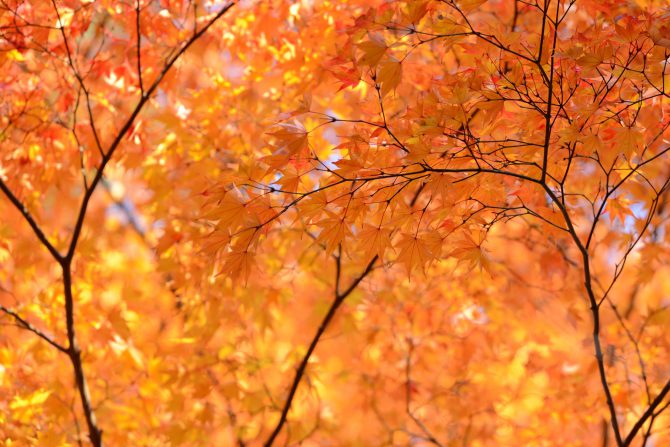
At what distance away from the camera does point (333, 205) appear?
181 cm

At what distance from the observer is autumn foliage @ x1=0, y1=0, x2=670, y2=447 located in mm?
1851

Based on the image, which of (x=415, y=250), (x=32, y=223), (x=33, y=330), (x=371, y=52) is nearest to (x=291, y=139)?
(x=371, y=52)

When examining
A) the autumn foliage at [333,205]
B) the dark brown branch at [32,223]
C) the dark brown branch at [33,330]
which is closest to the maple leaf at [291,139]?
the autumn foliage at [333,205]

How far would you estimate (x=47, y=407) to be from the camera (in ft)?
10.5

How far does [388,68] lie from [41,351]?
2.62 m

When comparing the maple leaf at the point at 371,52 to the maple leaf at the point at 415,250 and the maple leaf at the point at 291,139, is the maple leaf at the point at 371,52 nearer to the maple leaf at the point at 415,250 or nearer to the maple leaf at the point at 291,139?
the maple leaf at the point at 291,139

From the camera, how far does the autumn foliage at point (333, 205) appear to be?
1851 millimetres

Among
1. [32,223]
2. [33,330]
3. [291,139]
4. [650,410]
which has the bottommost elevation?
[650,410]

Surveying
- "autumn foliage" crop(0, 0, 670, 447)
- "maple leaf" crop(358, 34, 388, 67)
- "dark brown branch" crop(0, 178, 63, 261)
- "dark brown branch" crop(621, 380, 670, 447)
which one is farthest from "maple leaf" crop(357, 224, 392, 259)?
"dark brown branch" crop(0, 178, 63, 261)

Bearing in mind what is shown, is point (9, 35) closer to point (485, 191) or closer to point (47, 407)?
point (47, 407)

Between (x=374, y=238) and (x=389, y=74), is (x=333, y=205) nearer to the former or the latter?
(x=374, y=238)

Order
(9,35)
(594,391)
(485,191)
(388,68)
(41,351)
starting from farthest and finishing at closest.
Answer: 1. (594,391)
2. (41,351)
3. (9,35)
4. (485,191)
5. (388,68)

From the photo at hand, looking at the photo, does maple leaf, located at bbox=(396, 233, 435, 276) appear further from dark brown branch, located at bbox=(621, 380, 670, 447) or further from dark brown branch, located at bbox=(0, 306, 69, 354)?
dark brown branch, located at bbox=(0, 306, 69, 354)

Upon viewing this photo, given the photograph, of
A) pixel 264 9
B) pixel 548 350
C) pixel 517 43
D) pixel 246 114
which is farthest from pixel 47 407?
pixel 548 350
